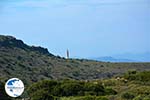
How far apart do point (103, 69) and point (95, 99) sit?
8161 centimetres

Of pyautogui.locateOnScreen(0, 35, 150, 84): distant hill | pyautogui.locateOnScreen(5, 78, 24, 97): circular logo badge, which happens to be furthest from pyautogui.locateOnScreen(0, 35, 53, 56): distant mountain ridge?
pyautogui.locateOnScreen(5, 78, 24, 97): circular logo badge

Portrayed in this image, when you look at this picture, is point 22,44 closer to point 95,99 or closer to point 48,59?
point 48,59

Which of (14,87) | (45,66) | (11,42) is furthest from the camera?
(11,42)

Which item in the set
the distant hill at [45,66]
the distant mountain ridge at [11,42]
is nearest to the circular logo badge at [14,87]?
the distant hill at [45,66]

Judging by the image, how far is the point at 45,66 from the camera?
94812mm

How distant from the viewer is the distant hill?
80.4 meters

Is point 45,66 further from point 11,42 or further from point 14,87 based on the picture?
point 14,87

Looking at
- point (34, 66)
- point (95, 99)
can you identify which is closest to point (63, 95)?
point (95, 99)

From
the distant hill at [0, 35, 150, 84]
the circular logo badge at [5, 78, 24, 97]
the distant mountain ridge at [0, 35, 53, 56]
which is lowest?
the circular logo badge at [5, 78, 24, 97]

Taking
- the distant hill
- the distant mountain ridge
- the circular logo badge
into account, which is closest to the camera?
the circular logo badge

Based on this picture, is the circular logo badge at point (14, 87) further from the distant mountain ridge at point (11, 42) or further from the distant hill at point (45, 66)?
the distant mountain ridge at point (11, 42)

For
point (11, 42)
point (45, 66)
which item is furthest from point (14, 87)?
point (11, 42)

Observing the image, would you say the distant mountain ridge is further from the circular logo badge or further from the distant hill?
the circular logo badge

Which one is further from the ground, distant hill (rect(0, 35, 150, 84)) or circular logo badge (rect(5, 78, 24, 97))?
distant hill (rect(0, 35, 150, 84))
